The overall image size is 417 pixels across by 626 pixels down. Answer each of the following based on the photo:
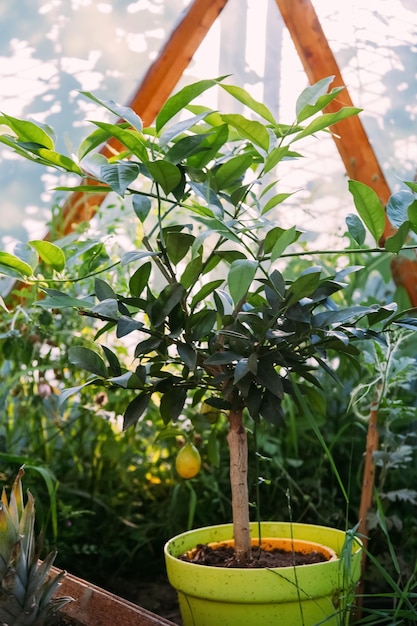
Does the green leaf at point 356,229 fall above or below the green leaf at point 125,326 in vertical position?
above

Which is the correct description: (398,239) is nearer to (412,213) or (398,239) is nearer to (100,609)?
(412,213)

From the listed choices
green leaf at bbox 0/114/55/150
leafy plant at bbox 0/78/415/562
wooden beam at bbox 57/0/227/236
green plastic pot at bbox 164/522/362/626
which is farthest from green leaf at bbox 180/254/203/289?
wooden beam at bbox 57/0/227/236

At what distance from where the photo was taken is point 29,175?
78.9 inches

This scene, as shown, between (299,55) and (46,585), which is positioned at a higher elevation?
(299,55)

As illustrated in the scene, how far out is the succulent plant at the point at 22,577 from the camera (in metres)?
0.83

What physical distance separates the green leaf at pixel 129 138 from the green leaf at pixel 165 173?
2cm

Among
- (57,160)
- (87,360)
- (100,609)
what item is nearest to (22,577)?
(100,609)

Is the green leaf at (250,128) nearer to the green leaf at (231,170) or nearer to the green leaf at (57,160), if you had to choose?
the green leaf at (231,170)

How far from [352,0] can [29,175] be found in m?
0.96

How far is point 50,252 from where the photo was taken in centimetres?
92

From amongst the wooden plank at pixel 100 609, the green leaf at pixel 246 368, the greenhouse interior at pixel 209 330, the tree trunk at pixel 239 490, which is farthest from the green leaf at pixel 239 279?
the wooden plank at pixel 100 609

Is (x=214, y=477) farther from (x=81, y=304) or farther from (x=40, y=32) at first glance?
(x=40, y=32)

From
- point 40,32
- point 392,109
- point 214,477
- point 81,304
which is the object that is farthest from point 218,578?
point 40,32

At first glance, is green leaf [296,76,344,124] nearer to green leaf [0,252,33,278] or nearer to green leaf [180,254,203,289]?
green leaf [180,254,203,289]
